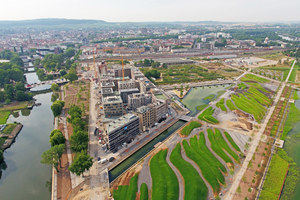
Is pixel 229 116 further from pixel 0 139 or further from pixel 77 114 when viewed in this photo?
pixel 0 139

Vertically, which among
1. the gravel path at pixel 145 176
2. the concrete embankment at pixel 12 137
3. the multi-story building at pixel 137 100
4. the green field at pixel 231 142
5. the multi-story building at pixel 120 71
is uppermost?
the multi-story building at pixel 120 71

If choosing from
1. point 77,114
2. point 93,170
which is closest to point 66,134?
point 77,114

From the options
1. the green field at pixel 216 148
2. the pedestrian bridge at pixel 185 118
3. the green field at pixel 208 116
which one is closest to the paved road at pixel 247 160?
the green field at pixel 216 148

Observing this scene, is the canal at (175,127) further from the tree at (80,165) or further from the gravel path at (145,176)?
the tree at (80,165)

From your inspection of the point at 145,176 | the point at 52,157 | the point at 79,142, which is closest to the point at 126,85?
the point at 79,142

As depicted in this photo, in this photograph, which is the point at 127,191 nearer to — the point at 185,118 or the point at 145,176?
the point at 145,176
